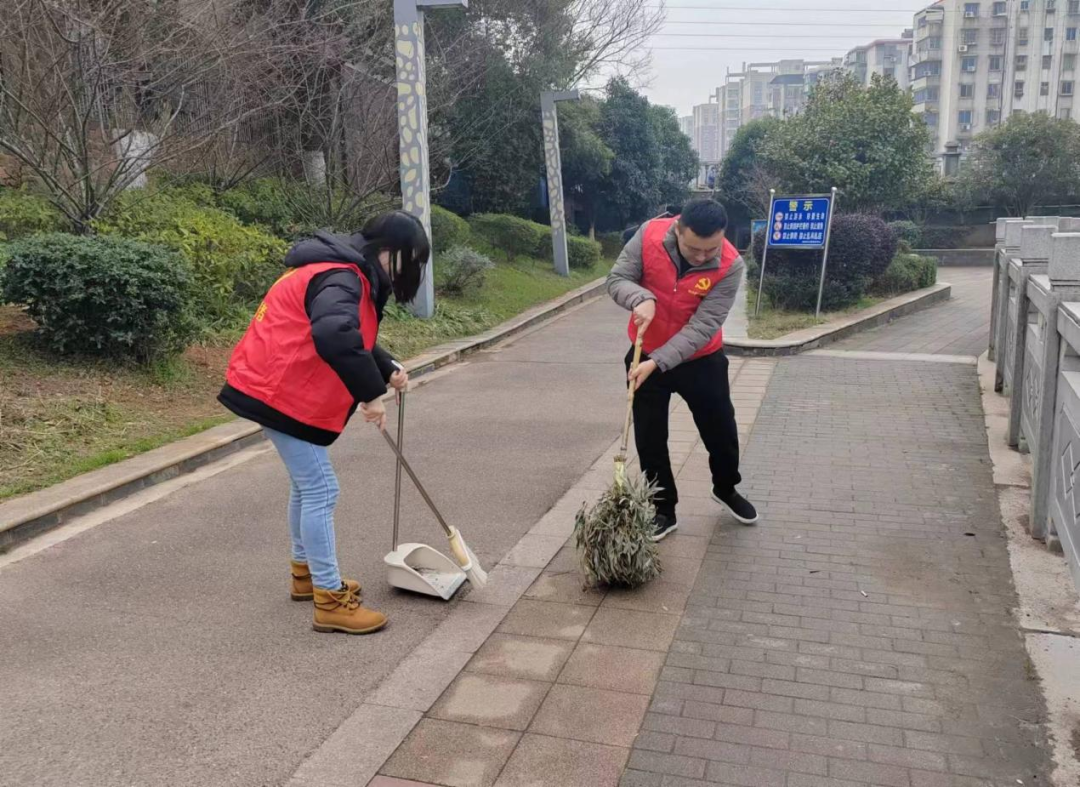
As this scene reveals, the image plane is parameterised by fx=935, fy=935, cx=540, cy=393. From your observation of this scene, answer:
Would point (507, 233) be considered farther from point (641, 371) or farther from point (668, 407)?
point (641, 371)

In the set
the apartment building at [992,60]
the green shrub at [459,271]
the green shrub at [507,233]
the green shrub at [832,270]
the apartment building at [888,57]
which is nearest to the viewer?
the green shrub at [832,270]

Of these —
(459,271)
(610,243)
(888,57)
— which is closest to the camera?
(459,271)

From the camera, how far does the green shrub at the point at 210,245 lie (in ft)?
28.6

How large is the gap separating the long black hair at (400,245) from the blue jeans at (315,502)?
0.69m

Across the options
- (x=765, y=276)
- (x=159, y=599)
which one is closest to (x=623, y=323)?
(x=765, y=276)

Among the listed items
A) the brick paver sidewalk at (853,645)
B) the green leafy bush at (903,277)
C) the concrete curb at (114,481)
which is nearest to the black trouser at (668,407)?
the brick paver sidewalk at (853,645)

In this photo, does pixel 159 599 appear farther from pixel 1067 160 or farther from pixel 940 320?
pixel 1067 160

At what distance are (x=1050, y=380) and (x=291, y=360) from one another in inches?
135

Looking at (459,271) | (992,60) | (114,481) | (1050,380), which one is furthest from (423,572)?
(992,60)

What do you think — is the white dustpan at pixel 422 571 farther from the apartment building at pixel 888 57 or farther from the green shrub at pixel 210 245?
the apartment building at pixel 888 57

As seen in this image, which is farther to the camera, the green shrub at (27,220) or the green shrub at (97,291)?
the green shrub at (27,220)

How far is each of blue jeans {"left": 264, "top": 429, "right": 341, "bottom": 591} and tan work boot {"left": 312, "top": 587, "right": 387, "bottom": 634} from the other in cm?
4

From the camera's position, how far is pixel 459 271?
1428 centimetres

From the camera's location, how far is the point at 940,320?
45.1 feet
